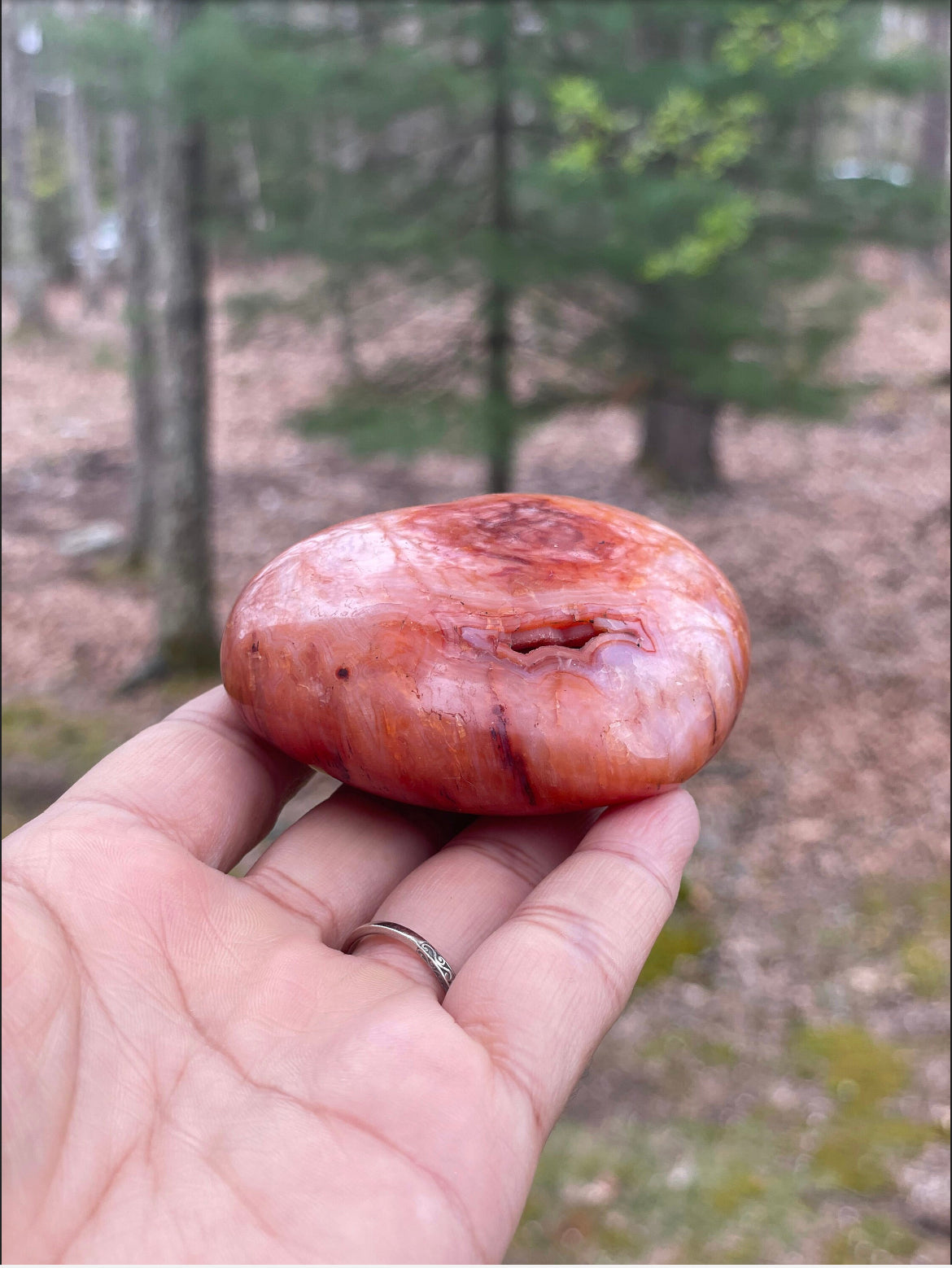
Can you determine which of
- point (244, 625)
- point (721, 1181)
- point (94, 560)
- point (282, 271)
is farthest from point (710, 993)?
point (94, 560)

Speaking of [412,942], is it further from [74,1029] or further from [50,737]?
[50,737]

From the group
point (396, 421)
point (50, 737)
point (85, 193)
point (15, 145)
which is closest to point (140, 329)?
point (396, 421)

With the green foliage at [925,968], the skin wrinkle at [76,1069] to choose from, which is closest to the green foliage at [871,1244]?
the green foliage at [925,968]

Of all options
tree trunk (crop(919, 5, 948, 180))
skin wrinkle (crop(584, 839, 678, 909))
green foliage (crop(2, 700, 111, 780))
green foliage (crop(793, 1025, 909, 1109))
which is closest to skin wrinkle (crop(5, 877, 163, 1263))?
skin wrinkle (crop(584, 839, 678, 909))

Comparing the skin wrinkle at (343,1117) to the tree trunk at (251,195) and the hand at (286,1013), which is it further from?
the tree trunk at (251,195)

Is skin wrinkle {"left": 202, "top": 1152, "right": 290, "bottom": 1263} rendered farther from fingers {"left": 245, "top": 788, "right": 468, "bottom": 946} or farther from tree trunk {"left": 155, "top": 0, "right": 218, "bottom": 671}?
tree trunk {"left": 155, "top": 0, "right": 218, "bottom": 671}

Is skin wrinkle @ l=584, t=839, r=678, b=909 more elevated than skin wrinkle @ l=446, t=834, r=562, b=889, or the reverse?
skin wrinkle @ l=584, t=839, r=678, b=909
